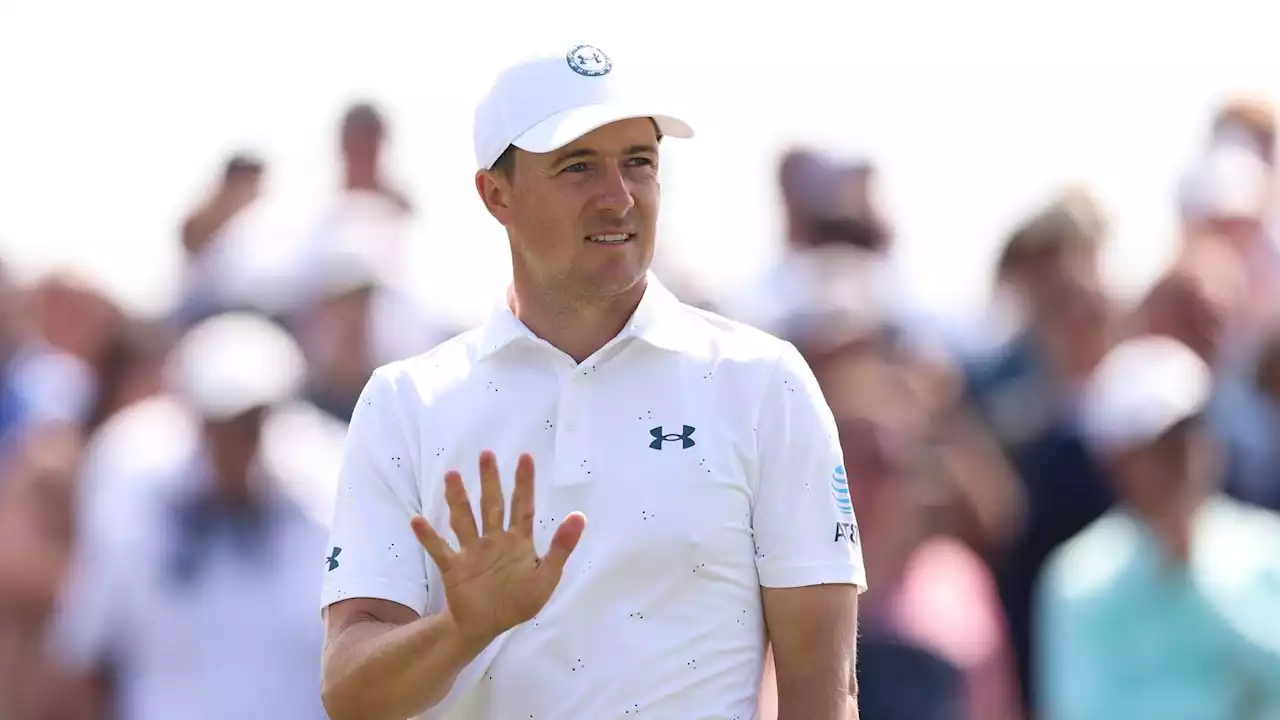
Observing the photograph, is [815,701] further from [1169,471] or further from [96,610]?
[96,610]

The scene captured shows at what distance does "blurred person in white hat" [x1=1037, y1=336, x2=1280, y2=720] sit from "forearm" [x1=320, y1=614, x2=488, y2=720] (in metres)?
2.85

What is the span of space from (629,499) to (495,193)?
0.65 m

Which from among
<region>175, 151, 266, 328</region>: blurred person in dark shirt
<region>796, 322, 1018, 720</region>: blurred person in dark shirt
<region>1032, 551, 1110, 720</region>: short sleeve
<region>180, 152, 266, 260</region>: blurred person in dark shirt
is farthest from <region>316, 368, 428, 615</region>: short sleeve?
<region>180, 152, 266, 260</region>: blurred person in dark shirt

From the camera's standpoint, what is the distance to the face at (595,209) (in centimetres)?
379

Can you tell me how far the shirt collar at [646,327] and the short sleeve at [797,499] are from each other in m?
0.19

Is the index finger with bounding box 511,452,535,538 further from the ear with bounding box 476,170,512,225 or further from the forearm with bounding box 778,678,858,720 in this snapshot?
the ear with bounding box 476,170,512,225

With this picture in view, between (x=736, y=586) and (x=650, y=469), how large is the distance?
243 millimetres

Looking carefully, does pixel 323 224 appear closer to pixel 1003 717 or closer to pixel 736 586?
pixel 1003 717

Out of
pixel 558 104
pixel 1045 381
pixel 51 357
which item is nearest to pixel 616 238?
pixel 558 104

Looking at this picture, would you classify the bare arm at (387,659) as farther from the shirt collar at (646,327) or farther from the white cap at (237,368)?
the white cap at (237,368)

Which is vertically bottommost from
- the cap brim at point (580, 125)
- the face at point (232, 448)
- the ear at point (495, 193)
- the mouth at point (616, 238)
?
the face at point (232, 448)

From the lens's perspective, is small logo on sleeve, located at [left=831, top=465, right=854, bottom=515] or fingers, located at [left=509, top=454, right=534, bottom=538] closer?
fingers, located at [left=509, top=454, right=534, bottom=538]

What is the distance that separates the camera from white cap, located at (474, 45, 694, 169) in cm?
379

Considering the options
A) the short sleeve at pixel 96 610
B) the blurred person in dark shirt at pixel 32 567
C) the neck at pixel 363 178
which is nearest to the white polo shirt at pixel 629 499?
the short sleeve at pixel 96 610
